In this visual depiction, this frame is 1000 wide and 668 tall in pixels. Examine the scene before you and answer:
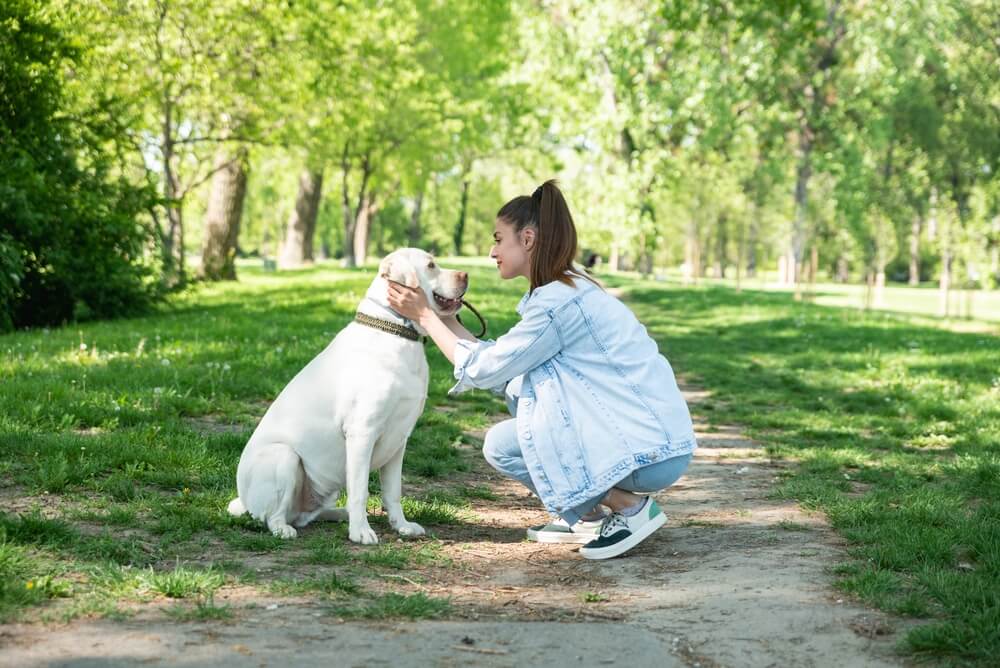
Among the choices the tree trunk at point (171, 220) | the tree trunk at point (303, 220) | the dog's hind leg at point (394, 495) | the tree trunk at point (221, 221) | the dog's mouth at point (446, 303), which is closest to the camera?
the dog's mouth at point (446, 303)

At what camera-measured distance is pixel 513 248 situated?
5.27 meters

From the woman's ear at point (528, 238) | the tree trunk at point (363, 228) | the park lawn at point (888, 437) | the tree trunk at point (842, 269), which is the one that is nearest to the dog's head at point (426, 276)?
the woman's ear at point (528, 238)

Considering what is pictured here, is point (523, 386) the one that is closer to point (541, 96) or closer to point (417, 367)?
point (417, 367)

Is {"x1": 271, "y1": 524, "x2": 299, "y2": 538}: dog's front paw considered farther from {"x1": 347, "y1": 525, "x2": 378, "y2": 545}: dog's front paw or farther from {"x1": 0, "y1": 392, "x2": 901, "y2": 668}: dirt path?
{"x1": 0, "y1": 392, "x2": 901, "y2": 668}: dirt path

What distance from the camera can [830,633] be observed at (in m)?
3.83

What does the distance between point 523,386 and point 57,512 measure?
101 inches

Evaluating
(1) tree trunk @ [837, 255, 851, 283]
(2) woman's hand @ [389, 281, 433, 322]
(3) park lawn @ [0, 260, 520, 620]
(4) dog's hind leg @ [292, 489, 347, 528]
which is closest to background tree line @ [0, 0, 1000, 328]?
(3) park lawn @ [0, 260, 520, 620]

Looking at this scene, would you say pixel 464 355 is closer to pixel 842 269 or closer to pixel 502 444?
pixel 502 444

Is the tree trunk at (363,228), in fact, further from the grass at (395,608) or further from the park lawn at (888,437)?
the grass at (395,608)

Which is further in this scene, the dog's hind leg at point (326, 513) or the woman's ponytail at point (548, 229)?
the dog's hind leg at point (326, 513)

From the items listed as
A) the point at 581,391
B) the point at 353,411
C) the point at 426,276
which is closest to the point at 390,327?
the point at 426,276

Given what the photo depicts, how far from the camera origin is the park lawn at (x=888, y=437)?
4316mm

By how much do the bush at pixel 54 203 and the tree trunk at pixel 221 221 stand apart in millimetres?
8891

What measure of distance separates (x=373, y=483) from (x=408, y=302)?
200cm
